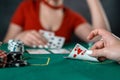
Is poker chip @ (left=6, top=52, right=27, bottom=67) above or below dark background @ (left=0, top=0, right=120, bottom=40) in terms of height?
below

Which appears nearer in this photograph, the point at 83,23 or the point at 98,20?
the point at 98,20

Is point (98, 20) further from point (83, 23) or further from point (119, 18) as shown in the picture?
point (119, 18)

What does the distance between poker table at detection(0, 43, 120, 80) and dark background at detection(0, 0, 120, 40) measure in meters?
2.01

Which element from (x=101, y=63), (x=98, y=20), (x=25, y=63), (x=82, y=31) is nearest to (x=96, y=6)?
(x=98, y=20)

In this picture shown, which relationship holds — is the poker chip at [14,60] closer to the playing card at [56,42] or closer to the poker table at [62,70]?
the poker table at [62,70]

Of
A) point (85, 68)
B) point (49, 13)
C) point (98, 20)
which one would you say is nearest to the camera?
point (85, 68)

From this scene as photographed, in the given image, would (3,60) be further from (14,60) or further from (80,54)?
(80,54)

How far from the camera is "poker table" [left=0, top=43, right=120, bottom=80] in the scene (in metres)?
0.88

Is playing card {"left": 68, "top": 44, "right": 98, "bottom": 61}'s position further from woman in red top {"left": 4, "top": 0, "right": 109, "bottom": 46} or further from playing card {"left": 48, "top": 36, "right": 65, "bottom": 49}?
woman in red top {"left": 4, "top": 0, "right": 109, "bottom": 46}

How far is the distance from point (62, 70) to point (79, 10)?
2305 millimetres

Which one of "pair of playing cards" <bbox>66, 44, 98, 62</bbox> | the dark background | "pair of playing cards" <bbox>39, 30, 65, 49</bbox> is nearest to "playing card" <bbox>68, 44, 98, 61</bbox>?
"pair of playing cards" <bbox>66, 44, 98, 62</bbox>

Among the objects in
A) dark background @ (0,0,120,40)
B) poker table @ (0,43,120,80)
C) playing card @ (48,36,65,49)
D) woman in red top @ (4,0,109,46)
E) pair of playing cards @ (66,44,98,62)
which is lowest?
poker table @ (0,43,120,80)

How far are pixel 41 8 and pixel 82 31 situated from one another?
374 millimetres

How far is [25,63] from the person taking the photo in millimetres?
1013
